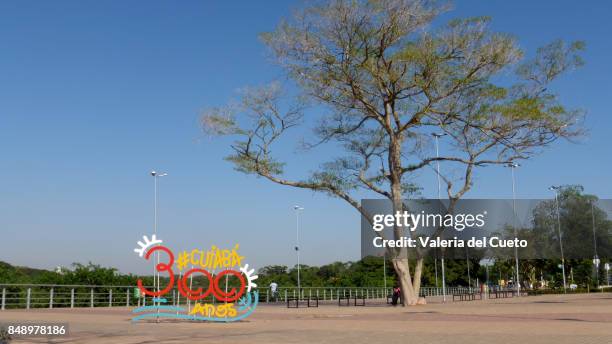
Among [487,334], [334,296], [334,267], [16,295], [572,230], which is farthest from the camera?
[334,267]

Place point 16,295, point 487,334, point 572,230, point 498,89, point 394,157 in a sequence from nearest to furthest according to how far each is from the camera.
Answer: point 487,334 → point 16,295 → point 498,89 → point 394,157 → point 572,230

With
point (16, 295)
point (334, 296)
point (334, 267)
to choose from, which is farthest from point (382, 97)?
point (334, 267)

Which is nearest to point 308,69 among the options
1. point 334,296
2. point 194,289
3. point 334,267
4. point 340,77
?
point 340,77

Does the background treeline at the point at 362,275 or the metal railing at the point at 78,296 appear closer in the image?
the metal railing at the point at 78,296

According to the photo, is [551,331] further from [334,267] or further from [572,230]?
[334,267]

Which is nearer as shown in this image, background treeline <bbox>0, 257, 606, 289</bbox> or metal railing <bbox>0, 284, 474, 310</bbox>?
metal railing <bbox>0, 284, 474, 310</bbox>

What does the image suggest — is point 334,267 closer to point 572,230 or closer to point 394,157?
point 572,230

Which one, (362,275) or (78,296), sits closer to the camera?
(78,296)

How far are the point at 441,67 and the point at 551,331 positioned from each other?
57.1 ft

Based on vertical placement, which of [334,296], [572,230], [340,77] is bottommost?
[334,296]

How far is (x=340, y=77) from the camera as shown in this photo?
32250mm

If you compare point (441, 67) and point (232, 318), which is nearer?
point (232, 318)

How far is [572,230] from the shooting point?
7356 cm

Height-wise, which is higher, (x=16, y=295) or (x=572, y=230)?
(x=572, y=230)
